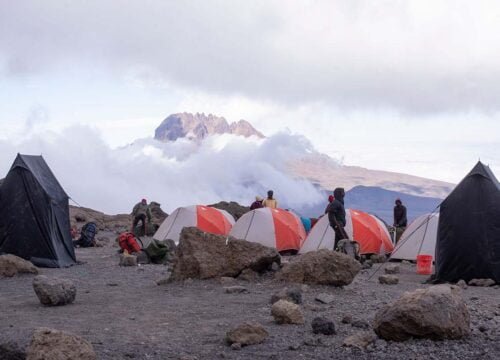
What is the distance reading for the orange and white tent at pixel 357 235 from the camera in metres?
20.3

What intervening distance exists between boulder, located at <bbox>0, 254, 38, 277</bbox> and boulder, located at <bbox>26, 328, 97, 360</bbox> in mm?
8778

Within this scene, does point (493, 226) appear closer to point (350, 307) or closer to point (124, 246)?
point (350, 307)

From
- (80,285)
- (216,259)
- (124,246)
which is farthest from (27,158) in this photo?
(216,259)

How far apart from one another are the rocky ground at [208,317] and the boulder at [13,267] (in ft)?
0.75

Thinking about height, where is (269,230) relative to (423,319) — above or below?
above

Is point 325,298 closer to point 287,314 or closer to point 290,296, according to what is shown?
point 290,296

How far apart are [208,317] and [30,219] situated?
31.3 feet

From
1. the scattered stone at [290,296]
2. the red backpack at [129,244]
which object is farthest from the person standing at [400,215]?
the scattered stone at [290,296]

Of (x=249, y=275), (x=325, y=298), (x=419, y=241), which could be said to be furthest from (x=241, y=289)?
(x=419, y=241)

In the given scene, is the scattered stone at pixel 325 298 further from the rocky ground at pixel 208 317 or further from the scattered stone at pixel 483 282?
the scattered stone at pixel 483 282

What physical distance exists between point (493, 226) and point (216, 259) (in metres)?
5.67

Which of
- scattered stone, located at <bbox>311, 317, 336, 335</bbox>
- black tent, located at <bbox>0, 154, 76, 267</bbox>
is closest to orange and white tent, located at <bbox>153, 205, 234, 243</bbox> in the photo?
black tent, located at <bbox>0, 154, 76, 267</bbox>

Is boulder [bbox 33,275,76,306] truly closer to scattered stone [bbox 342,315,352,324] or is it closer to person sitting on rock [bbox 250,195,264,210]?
scattered stone [bbox 342,315,352,324]

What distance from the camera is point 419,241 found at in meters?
19.3
